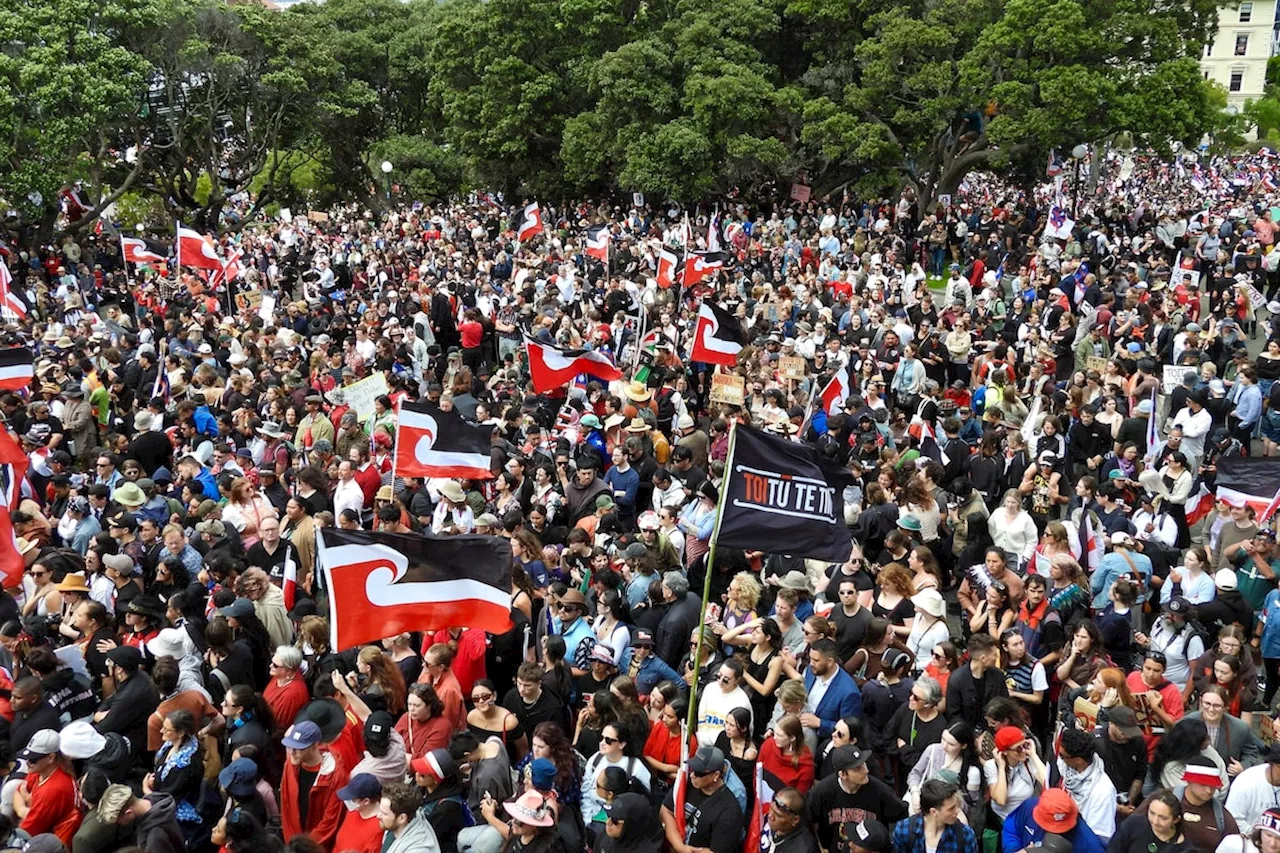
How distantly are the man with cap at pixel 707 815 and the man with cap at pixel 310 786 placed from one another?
70.2 inches

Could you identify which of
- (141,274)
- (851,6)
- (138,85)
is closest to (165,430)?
(141,274)

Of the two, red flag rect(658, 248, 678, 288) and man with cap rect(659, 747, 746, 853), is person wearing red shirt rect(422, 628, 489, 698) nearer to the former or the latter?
man with cap rect(659, 747, 746, 853)

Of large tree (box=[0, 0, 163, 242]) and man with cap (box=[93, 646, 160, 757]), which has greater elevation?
large tree (box=[0, 0, 163, 242])

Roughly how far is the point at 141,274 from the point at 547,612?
22.9 meters

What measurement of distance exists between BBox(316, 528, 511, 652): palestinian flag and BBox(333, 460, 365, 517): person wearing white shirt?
3.58 meters

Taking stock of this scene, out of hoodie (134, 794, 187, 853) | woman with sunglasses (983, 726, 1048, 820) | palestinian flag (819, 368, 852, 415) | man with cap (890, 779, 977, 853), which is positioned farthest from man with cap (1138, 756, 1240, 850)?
palestinian flag (819, 368, 852, 415)

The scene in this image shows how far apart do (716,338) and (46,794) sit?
28.9ft

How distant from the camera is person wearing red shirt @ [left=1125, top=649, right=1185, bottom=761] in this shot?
22.6ft

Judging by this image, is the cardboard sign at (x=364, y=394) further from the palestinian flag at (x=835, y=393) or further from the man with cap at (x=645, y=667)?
the man with cap at (x=645, y=667)

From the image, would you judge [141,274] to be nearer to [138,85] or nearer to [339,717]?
[138,85]

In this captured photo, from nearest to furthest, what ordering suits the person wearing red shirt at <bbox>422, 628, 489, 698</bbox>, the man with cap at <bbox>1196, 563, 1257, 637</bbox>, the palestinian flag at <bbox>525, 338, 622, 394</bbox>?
the person wearing red shirt at <bbox>422, 628, 489, 698</bbox> → the man with cap at <bbox>1196, 563, 1257, 637</bbox> → the palestinian flag at <bbox>525, 338, 622, 394</bbox>

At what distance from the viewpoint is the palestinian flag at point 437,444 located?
10047mm

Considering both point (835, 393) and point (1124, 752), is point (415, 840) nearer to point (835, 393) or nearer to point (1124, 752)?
point (1124, 752)

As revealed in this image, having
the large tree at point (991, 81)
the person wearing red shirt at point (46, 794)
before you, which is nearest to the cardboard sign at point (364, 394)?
the person wearing red shirt at point (46, 794)
